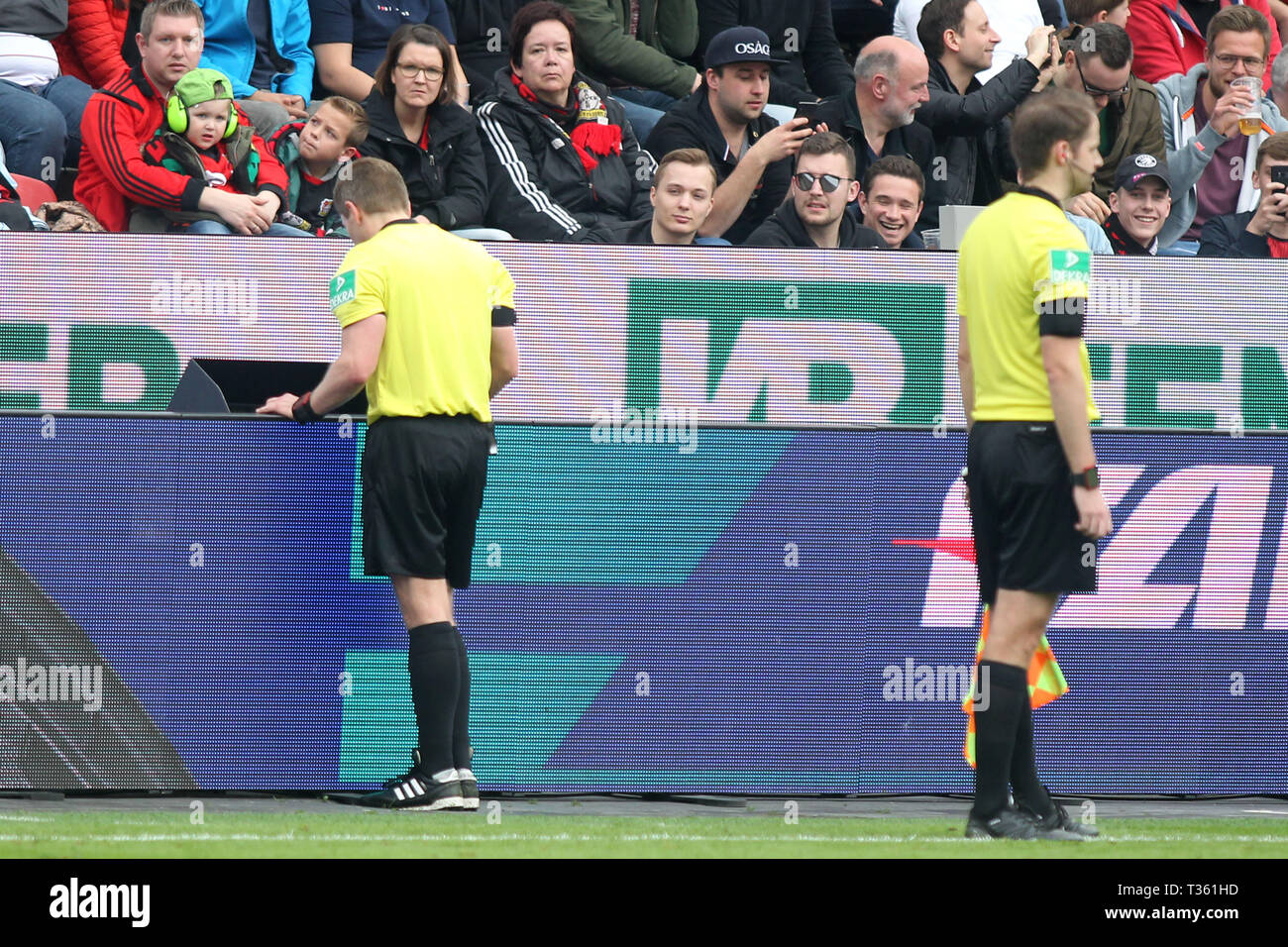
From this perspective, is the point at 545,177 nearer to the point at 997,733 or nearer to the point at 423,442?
the point at 423,442

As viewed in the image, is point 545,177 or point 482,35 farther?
point 482,35

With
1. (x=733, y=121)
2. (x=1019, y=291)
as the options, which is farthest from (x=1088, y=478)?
(x=733, y=121)

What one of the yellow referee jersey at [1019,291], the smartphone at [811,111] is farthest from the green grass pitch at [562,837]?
the smartphone at [811,111]

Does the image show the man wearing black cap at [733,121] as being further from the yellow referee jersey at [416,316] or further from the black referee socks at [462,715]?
the black referee socks at [462,715]

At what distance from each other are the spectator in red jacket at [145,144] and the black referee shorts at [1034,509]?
405cm

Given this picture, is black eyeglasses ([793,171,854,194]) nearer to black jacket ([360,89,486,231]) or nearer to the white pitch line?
black jacket ([360,89,486,231])

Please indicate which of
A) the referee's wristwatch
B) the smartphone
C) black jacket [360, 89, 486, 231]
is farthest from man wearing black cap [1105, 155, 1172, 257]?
the referee's wristwatch

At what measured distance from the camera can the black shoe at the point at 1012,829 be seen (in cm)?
570

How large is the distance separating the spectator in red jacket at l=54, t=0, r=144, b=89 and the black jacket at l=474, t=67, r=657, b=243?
6.93 feet

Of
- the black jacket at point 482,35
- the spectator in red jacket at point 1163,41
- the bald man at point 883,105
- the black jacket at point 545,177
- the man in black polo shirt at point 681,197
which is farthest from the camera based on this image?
the spectator in red jacket at point 1163,41

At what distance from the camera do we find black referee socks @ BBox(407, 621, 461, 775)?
249 inches

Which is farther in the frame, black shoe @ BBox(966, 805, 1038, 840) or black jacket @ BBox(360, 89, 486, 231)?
black jacket @ BBox(360, 89, 486, 231)

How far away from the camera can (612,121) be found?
9.90m

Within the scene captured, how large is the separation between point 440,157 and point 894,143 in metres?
2.50
